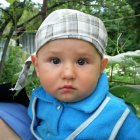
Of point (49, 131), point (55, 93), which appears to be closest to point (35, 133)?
point (49, 131)

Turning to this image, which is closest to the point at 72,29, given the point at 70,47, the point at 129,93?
the point at 70,47

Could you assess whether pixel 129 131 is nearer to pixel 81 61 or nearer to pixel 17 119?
pixel 81 61

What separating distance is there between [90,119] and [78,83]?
0.10 meters

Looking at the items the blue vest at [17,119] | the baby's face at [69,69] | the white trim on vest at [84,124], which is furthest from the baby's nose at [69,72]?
the blue vest at [17,119]

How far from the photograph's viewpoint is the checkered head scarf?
1118 millimetres

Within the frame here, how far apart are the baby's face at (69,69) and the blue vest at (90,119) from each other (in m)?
0.03

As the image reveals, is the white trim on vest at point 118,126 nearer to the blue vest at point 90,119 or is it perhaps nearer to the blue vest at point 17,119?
the blue vest at point 90,119

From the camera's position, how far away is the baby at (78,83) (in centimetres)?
109

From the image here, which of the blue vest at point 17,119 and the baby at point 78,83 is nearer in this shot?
the baby at point 78,83

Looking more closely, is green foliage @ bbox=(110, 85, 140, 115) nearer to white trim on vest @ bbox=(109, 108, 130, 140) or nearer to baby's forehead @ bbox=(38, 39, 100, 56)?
white trim on vest @ bbox=(109, 108, 130, 140)

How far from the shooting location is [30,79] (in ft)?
4.18

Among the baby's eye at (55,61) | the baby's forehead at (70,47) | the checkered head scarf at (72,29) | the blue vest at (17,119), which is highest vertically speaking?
the checkered head scarf at (72,29)

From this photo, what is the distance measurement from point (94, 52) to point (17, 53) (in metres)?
4.58

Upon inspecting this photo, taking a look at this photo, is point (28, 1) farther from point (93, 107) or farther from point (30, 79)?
point (93, 107)
